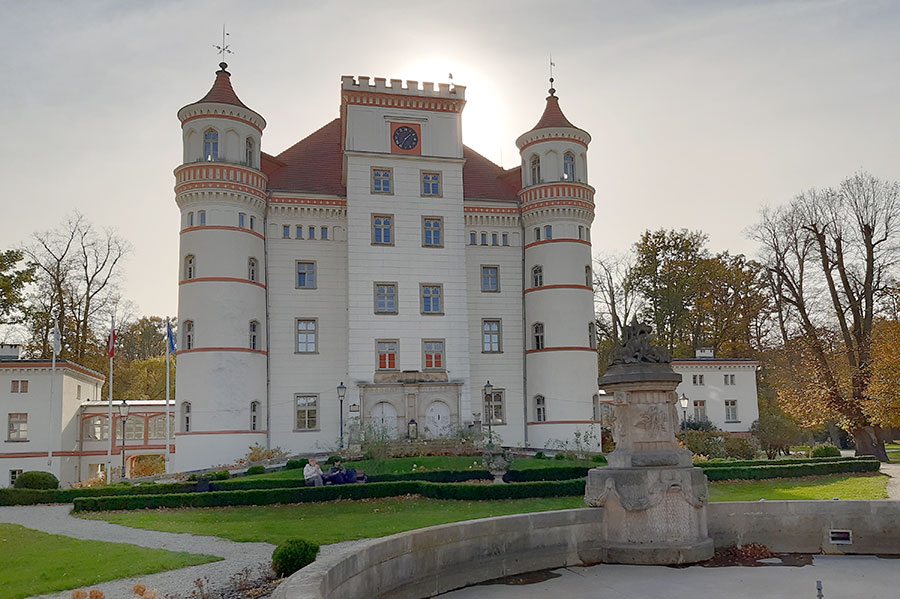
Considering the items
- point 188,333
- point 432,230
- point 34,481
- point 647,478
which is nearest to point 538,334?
point 432,230

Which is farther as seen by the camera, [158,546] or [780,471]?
[780,471]

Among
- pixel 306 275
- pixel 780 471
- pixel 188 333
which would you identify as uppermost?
pixel 306 275

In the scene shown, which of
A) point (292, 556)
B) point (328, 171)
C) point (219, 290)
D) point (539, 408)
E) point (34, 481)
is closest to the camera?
point (292, 556)

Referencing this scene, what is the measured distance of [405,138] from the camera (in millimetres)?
41000

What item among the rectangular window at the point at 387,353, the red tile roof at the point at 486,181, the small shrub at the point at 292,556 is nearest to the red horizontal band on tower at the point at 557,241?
the red tile roof at the point at 486,181

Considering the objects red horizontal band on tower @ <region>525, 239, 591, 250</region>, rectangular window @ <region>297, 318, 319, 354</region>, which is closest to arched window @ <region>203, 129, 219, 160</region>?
rectangular window @ <region>297, 318, 319, 354</region>

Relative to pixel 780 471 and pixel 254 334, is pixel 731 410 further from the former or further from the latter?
pixel 254 334

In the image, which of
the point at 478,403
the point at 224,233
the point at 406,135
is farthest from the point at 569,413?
the point at 224,233

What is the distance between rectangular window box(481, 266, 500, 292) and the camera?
43.0 m

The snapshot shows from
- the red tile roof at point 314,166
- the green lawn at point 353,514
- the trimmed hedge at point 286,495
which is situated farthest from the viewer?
the red tile roof at point 314,166

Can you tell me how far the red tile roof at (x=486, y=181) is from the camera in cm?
4453

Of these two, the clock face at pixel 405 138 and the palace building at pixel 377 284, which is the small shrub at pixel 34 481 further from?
the clock face at pixel 405 138

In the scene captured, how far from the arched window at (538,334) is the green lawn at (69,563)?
29121 millimetres

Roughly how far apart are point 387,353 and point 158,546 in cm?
2488
